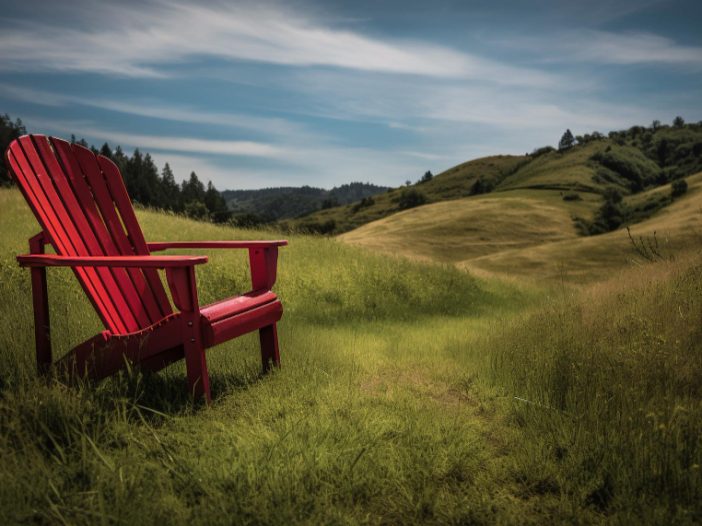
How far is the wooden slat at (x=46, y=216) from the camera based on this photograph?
10.8 ft

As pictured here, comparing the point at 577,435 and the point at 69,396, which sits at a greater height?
the point at 69,396

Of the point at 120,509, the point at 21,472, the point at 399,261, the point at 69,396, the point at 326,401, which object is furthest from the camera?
the point at 399,261

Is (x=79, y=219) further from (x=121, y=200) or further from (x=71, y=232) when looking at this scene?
(x=121, y=200)

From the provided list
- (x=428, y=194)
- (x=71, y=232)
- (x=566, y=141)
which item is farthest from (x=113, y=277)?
(x=566, y=141)

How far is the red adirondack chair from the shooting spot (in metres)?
3.17

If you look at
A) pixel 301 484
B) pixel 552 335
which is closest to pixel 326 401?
pixel 301 484

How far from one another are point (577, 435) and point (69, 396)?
9.08 ft

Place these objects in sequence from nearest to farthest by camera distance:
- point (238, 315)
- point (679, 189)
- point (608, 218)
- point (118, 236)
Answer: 1. point (238, 315)
2. point (118, 236)
3. point (608, 218)
4. point (679, 189)

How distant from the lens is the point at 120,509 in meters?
2.12

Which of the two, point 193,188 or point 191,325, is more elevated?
point 193,188

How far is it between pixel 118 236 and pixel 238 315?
119 centimetres

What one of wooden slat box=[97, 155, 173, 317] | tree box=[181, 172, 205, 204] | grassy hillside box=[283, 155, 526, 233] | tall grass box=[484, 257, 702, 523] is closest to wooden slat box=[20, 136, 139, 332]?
wooden slat box=[97, 155, 173, 317]

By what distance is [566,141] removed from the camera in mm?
127062

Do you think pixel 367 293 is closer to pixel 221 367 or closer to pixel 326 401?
pixel 221 367
